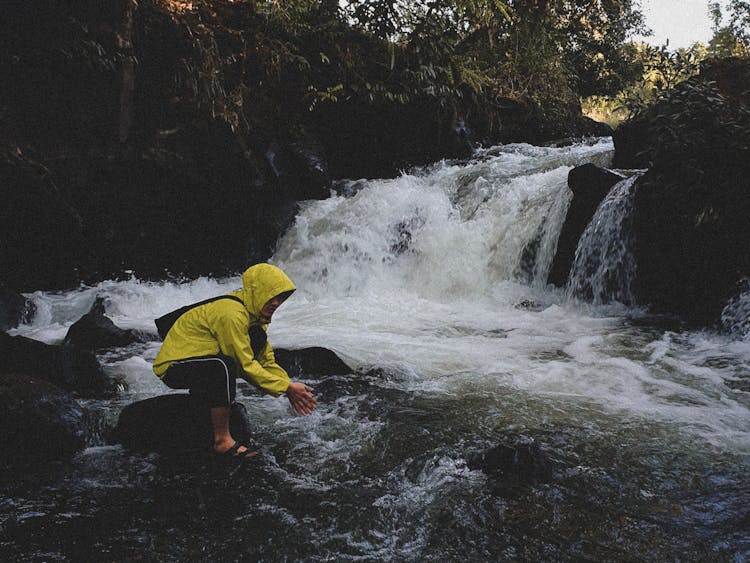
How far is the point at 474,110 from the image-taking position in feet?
51.3

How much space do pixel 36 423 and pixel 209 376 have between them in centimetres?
124

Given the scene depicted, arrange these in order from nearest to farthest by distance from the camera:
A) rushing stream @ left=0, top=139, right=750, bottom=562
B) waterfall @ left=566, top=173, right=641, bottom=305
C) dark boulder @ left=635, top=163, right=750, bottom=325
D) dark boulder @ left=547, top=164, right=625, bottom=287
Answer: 1. rushing stream @ left=0, top=139, right=750, bottom=562
2. dark boulder @ left=635, top=163, right=750, bottom=325
3. waterfall @ left=566, top=173, right=641, bottom=305
4. dark boulder @ left=547, top=164, right=625, bottom=287

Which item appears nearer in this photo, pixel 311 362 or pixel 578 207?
pixel 311 362

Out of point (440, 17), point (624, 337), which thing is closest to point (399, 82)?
point (440, 17)

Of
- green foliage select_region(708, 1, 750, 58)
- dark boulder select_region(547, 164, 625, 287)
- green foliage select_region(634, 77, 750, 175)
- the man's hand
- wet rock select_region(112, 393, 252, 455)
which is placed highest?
green foliage select_region(708, 1, 750, 58)

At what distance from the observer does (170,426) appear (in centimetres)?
414

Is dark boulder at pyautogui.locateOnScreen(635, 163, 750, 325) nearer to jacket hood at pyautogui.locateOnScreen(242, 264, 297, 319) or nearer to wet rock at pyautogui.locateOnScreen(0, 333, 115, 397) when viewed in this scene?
jacket hood at pyautogui.locateOnScreen(242, 264, 297, 319)

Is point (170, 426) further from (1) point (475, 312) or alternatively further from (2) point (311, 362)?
(1) point (475, 312)

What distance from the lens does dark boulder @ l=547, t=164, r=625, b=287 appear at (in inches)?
366

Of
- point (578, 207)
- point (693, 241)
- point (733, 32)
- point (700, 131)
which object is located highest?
point (733, 32)

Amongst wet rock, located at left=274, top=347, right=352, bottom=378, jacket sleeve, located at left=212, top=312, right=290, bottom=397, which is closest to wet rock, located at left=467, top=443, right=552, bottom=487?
jacket sleeve, located at left=212, top=312, right=290, bottom=397

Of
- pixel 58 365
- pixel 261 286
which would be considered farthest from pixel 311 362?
pixel 58 365

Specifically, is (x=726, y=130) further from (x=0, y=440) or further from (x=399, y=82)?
(x=0, y=440)

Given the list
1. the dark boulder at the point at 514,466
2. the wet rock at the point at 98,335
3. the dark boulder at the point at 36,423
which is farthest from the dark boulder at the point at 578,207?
the dark boulder at the point at 36,423
